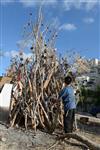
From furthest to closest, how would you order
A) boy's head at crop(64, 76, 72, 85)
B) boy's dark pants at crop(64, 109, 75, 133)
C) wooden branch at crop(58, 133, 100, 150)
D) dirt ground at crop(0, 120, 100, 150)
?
boy's head at crop(64, 76, 72, 85) < boy's dark pants at crop(64, 109, 75, 133) < dirt ground at crop(0, 120, 100, 150) < wooden branch at crop(58, 133, 100, 150)

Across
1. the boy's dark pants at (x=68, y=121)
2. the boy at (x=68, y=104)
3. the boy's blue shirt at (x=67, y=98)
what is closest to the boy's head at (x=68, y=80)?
the boy at (x=68, y=104)

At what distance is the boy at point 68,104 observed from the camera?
313 inches

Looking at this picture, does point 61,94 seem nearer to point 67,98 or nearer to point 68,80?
point 67,98

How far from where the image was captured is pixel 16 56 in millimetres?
8727

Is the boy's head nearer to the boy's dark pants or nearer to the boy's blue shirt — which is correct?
the boy's blue shirt

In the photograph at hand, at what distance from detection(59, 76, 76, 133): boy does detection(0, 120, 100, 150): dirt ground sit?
412 millimetres

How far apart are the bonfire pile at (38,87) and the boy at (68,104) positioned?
0.63 feet

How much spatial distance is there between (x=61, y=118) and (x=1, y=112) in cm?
247

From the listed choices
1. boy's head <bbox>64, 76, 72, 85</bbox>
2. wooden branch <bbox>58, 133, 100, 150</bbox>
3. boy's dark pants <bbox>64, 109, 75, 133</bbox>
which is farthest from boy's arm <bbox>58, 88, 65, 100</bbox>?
wooden branch <bbox>58, 133, 100, 150</bbox>

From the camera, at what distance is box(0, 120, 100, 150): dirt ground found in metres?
7.03

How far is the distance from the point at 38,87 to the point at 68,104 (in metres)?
0.76

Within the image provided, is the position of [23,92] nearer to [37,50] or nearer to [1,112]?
[37,50]

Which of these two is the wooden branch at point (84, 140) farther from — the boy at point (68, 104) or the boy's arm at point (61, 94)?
the boy's arm at point (61, 94)

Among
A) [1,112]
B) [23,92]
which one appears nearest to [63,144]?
[23,92]
